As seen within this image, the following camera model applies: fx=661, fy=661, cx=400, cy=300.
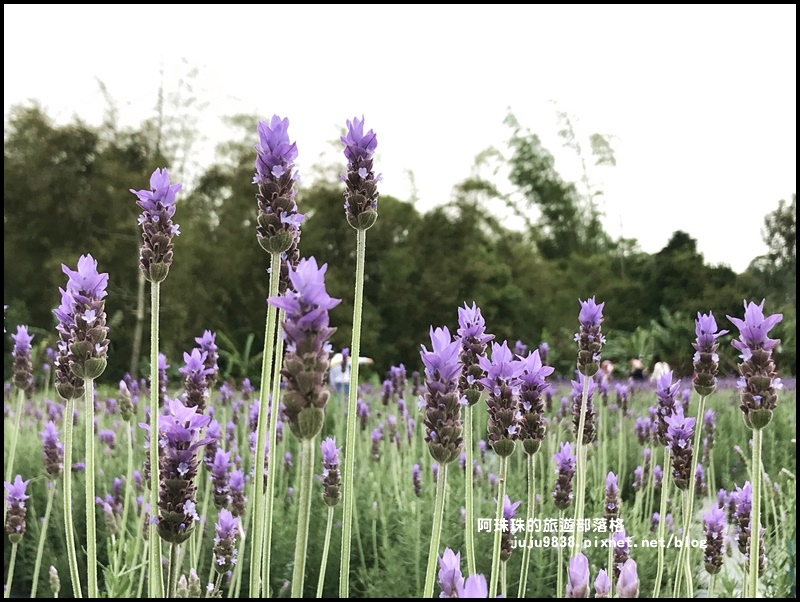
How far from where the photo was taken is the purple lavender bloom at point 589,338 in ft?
3.64

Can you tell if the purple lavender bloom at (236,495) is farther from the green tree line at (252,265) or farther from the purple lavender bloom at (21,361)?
the green tree line at (252,265)

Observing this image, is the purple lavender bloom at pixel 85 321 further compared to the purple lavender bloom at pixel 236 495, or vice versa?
the purple lavender bloom at pixel 236 495

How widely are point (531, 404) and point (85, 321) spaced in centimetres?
62

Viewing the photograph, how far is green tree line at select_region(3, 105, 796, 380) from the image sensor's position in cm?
579

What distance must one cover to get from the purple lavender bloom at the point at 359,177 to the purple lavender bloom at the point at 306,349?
0.99 feet

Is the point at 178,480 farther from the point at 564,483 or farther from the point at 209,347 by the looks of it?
the point at 564,483

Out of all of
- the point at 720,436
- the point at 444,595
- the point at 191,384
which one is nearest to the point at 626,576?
the point at 444,595

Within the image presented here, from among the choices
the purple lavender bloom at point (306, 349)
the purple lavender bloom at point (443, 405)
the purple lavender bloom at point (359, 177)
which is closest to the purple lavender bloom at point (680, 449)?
the purple lavender bloom at point (443, 405)

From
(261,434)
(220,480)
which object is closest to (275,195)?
(261,434)

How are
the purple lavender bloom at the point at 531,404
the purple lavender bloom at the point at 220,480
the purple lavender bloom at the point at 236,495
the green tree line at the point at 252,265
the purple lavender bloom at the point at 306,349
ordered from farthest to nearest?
the green tree line at the point at 252,265
the purple lavender bloom at the point at 236,495
the purple lavender bloom at the point at 220,480
the purple lavender bloom at the point at 531,404
the purple lavender bloom at the point at 306,349

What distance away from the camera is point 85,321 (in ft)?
2.73

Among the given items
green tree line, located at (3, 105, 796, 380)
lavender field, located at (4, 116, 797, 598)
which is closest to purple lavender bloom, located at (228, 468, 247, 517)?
lavender field, located at (4, 116, 797, 598)

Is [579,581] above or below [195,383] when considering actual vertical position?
below

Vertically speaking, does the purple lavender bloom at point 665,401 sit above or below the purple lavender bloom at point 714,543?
above
